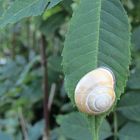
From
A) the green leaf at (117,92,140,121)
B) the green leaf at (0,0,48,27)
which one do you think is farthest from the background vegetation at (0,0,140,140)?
the green leaf at (0,0,48,27)

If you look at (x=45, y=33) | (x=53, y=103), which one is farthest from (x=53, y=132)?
(x=45, y=33)

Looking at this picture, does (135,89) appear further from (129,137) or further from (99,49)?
(99,49)

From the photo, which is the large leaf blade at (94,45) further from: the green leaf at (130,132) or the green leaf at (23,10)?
the green leaf at (130,132)

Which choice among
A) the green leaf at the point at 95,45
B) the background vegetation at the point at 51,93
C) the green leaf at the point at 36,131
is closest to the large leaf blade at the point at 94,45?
the green leaf at the point at 95,45

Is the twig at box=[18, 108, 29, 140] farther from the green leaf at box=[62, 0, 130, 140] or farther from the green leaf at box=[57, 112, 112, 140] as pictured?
the green leaf at box=[62, 0, 130, 140]

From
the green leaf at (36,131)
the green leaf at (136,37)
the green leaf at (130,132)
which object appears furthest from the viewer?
the green leaf at (36,131)

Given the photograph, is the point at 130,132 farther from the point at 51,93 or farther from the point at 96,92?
the point at 51,93

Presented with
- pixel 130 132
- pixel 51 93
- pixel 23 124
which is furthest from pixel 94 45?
pixel 23 124
